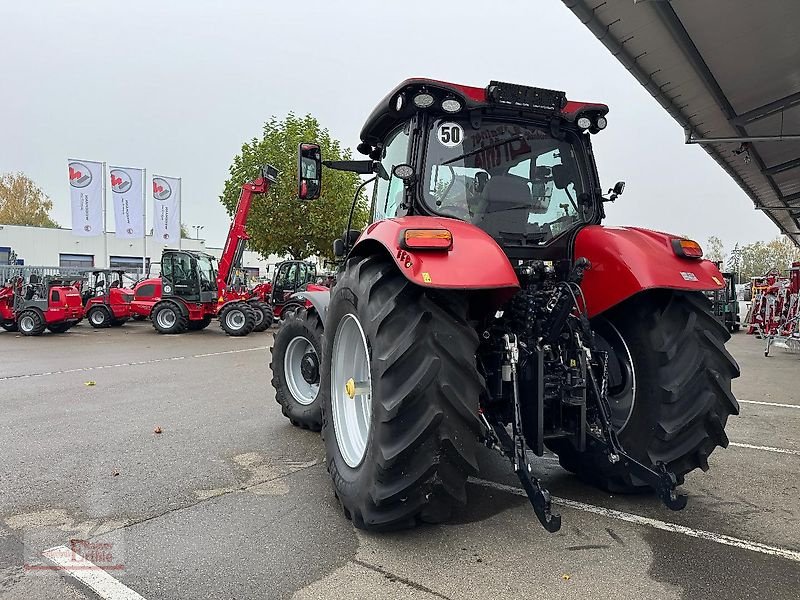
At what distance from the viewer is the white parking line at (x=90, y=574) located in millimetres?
2631

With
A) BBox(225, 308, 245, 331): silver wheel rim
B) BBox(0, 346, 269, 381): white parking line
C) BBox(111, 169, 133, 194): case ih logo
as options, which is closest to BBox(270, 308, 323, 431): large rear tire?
BBox(0, 346, 269, 381): white parking line

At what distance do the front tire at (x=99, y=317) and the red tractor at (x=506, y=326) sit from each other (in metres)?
17.1

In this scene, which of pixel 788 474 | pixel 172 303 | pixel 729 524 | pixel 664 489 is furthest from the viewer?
pixel 172 303

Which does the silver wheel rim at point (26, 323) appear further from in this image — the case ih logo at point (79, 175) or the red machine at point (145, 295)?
the case ih logo at point (79, 175)

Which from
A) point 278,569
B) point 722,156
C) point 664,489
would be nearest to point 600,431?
point 664,489

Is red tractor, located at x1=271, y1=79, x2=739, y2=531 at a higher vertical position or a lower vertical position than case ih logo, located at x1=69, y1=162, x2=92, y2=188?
lower

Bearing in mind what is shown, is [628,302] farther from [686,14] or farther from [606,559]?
[686,14]

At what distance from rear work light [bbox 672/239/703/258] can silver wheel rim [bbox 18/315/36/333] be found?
57.2ft

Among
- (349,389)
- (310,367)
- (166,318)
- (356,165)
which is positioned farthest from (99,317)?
(349,389)

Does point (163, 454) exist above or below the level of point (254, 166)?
below

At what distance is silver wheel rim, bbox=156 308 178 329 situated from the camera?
54.6 feet

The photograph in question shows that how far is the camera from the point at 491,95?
3.73m

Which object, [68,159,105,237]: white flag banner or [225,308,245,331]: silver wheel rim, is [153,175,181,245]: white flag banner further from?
[225,308,245,331]: silver wheel rim

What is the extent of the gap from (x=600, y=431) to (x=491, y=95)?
6.97 feet
